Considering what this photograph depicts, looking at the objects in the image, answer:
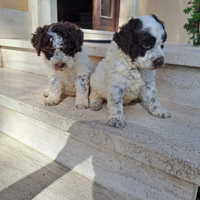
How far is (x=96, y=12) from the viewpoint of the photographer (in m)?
5.81

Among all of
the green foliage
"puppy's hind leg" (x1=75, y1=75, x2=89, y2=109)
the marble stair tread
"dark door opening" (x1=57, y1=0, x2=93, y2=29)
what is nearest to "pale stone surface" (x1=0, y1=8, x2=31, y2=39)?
the marble stair tread

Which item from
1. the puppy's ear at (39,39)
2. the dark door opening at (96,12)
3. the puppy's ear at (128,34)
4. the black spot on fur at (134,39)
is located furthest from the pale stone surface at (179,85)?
the dark door opening at (96,12)

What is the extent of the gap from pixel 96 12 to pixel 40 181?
17.4 feet

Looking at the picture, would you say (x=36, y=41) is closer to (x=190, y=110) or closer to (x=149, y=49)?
(x=149, y=49)

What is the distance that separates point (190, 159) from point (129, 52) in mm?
831

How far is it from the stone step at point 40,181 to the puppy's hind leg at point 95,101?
62 centimetres

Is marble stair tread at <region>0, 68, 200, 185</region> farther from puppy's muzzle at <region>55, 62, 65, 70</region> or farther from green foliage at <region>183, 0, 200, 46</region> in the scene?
green foliage at <region>183, 0, 200, 46</region>

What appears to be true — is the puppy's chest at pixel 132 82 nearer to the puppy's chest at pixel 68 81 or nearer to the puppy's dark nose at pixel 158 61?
the puppy's dark nose at pixel 158 61

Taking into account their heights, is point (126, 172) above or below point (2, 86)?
below

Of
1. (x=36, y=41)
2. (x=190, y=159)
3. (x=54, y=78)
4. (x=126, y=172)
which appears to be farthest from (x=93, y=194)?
(x=36, y=41)

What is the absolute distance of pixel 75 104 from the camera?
6.23 ft

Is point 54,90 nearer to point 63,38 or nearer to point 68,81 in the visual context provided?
point 68,81

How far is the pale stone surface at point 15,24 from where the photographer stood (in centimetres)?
338

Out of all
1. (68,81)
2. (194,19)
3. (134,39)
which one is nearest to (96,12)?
(194,19)
